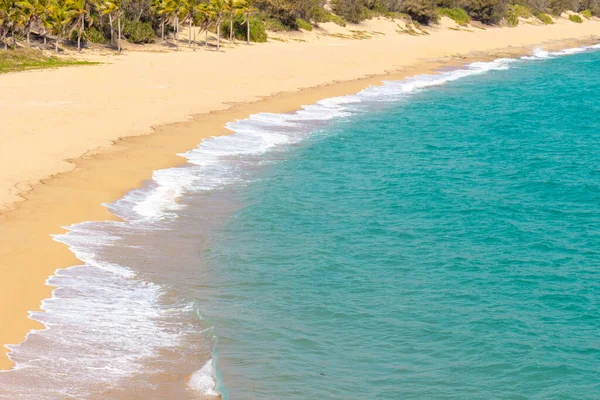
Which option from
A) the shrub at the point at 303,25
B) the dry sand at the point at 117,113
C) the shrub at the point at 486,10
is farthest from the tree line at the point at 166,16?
the shrub at the point at 486,10

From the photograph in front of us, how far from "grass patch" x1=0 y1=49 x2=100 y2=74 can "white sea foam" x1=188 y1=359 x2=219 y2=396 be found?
26.1 m

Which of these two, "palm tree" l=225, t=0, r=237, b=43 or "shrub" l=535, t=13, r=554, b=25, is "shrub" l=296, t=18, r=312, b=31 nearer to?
"palm tree" l=225, t=0, r=237, b=43

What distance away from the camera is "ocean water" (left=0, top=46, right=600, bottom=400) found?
10.7 m

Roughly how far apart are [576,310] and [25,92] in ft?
71.2

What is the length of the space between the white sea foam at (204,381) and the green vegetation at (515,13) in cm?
7454

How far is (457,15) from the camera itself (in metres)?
74.8

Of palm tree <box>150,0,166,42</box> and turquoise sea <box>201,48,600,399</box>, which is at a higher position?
palm tree <box>150,0,166,42</box>

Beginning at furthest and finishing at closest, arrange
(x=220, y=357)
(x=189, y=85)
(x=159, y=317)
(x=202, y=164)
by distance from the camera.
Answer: (x=189, y=85)
(x=202, y=164)
(x=159, y=317)
(x=220, y=357)

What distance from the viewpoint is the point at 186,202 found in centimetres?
1888

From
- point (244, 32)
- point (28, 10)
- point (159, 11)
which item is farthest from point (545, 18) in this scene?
point (28, 10)

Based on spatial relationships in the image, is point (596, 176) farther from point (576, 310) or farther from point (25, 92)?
point (25, 92)

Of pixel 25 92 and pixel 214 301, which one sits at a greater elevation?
pixel 25 92

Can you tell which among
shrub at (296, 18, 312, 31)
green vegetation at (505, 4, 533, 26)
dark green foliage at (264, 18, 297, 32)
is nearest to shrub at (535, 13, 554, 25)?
green vegetation at (505, 4, 533, 26)

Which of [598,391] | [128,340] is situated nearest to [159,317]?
[128,340]
